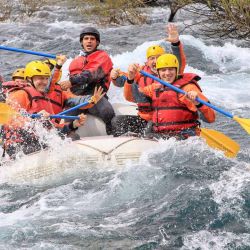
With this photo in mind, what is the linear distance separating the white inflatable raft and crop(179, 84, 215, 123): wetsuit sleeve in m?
0.60

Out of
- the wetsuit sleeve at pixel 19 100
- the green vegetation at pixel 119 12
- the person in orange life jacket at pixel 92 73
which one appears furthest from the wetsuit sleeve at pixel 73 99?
the green vegetation at pixel 119 12

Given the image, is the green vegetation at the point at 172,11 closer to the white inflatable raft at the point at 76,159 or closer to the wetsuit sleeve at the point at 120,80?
the wetsuit sleeve at the point at 120,80

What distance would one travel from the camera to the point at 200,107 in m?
6.86

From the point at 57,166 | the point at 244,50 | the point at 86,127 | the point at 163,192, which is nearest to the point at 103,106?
the point at 86,127

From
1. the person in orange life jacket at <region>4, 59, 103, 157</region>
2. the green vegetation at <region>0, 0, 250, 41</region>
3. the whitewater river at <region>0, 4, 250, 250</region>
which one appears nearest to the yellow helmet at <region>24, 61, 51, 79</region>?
the person in orange life jacket at <region>4, 59, 103, 157</region>

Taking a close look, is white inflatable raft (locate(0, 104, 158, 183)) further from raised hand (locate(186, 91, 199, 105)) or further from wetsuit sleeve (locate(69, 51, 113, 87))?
wetsuit sleeve (locate(69, 51, 113, 87))

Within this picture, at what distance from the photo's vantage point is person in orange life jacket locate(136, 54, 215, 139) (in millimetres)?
7027

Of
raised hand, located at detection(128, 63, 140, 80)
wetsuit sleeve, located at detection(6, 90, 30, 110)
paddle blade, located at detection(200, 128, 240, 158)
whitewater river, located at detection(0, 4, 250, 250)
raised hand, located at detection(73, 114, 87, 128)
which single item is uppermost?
raised hand, located at detection(128, 63, 140, 80)

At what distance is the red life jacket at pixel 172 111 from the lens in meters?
7.08

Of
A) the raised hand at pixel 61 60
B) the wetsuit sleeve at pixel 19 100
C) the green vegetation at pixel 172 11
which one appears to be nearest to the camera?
the wetsuit sleeve at pixel 19 100

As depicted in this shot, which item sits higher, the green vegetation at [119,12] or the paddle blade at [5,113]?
the green vegetation at [119,12]

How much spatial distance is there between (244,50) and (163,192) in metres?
8.45

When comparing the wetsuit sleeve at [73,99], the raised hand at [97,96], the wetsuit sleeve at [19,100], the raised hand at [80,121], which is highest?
the wetsuit sleeve at [19,100]

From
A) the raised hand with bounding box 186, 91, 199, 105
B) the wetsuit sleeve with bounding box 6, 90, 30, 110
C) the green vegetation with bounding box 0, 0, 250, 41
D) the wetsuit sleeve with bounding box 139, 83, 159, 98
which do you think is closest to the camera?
the raised hand with bounding box 186, 91, 199, 105
